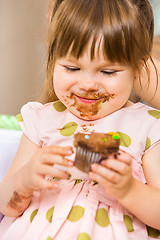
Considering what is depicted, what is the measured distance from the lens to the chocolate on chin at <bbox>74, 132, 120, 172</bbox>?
2.27ft

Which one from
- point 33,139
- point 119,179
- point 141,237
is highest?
point 119,179

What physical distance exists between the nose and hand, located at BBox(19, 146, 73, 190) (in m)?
0.17

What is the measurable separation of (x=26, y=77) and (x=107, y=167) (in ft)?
6.43

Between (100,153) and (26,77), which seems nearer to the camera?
(100,153)

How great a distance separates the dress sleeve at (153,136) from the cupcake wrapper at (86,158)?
284 mm

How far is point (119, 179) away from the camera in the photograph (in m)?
0.72

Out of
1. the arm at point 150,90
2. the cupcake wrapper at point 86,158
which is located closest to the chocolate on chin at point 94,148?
the cupcake wrapper at point 86,158

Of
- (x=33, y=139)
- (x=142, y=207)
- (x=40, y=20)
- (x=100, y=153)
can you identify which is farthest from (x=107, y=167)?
(x=40, y=20)

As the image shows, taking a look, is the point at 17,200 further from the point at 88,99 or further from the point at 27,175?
the point at 88,99

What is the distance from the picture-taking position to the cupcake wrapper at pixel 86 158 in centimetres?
69

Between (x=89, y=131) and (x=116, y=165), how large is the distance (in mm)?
276

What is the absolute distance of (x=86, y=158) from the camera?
71 cm

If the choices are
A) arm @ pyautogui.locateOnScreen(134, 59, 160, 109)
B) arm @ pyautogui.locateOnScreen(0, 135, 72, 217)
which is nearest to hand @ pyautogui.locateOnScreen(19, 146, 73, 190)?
arm @ pyautogui.locateOnScreen(0, 135, 72, 217)

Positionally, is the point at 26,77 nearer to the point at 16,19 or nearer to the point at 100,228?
the point at 16,19
